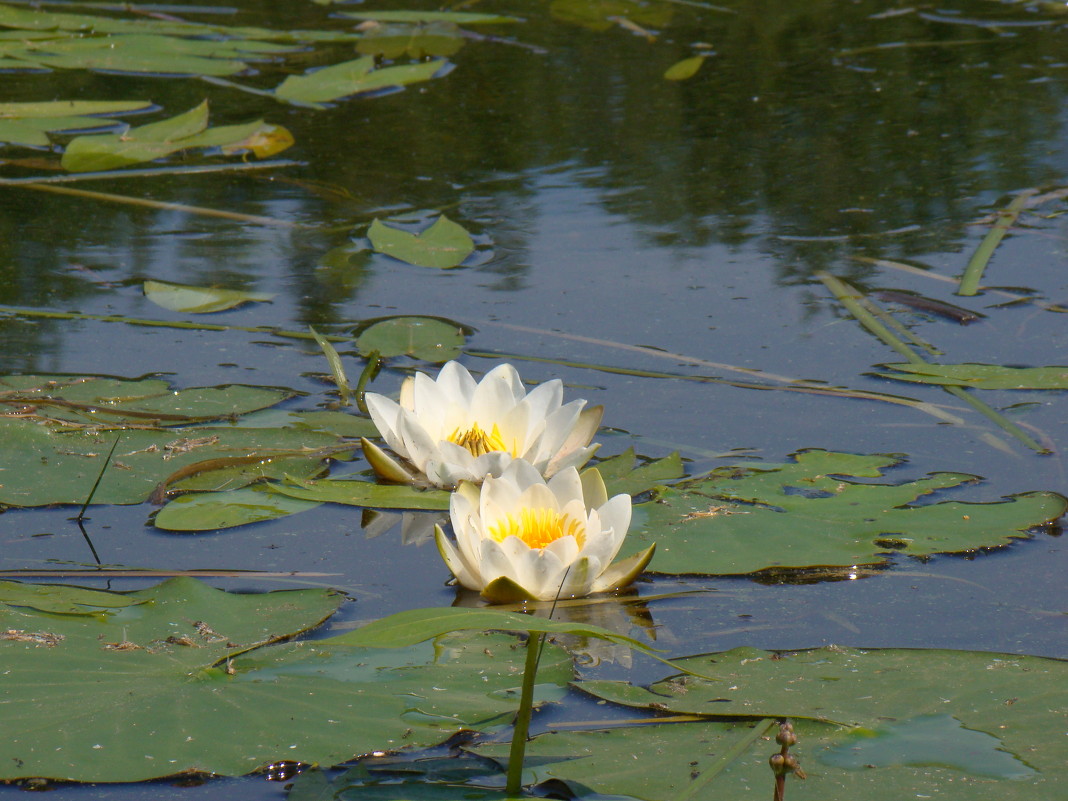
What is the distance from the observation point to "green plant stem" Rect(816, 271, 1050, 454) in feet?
6.21

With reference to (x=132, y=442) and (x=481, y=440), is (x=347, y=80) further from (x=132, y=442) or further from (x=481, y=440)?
(x=481, y=440)

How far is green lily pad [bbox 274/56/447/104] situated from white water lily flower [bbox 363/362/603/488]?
2663 mm

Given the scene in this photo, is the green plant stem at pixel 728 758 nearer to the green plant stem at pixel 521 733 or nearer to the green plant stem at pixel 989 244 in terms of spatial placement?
the green plant stem at pixel 521 733

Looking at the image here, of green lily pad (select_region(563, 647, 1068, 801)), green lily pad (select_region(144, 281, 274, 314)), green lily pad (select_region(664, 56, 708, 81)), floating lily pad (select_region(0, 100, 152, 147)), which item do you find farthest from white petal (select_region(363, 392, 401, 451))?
green lily pad (select_region(664, 56, 708, 81))

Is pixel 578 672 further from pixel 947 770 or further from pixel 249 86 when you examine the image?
pixel 249 86

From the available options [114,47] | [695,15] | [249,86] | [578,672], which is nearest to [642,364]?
[578,672]

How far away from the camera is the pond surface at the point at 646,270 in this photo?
1499mm

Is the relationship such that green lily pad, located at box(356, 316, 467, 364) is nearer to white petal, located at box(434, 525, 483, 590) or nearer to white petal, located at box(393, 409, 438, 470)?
white petal, located at box(393, 409, 438, 470)

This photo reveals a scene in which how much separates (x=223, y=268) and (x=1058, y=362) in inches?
72.3

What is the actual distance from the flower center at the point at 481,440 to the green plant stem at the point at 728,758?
0.73 metres

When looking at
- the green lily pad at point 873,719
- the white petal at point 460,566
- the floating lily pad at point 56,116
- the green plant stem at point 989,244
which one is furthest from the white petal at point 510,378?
the floating lily pad at point 56,116

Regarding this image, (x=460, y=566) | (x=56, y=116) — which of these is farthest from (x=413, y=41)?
(x=460, y=566)

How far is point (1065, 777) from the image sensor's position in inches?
40.9

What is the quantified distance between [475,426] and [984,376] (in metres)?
0.95
